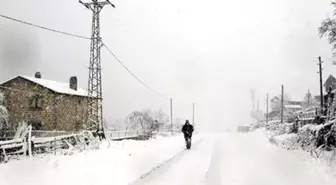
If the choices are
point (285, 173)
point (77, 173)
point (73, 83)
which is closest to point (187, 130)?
point (285, 173)

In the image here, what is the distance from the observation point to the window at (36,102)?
45.2 metres

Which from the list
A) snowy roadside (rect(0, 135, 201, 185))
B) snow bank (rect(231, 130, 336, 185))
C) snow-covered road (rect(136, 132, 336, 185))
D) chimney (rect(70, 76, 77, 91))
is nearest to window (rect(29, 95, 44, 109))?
chimney (rect(70, 76, 77, 91))

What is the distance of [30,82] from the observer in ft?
155

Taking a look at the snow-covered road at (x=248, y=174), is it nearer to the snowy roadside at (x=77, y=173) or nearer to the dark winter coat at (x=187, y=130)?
the snowy roadside at (x=77, y=173)

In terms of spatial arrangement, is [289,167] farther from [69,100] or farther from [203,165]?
[69,100]

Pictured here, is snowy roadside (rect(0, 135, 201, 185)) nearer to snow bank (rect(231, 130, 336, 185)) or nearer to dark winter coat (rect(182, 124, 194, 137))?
snow bank (rect(231, 130, 336, 185))

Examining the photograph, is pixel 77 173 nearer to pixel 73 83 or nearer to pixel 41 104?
pixel 41 104

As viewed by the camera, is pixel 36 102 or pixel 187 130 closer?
pixel 187 130

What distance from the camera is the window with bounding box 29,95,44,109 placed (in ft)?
148

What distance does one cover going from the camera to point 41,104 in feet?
150

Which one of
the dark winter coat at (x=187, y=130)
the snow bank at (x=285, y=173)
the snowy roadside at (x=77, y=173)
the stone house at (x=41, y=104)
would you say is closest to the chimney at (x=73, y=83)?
the stone house at (x=41, y=104)

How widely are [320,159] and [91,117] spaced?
20.3 m

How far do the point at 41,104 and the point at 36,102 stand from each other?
670mm

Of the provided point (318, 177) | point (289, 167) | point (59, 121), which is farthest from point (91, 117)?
point (318, 177)
